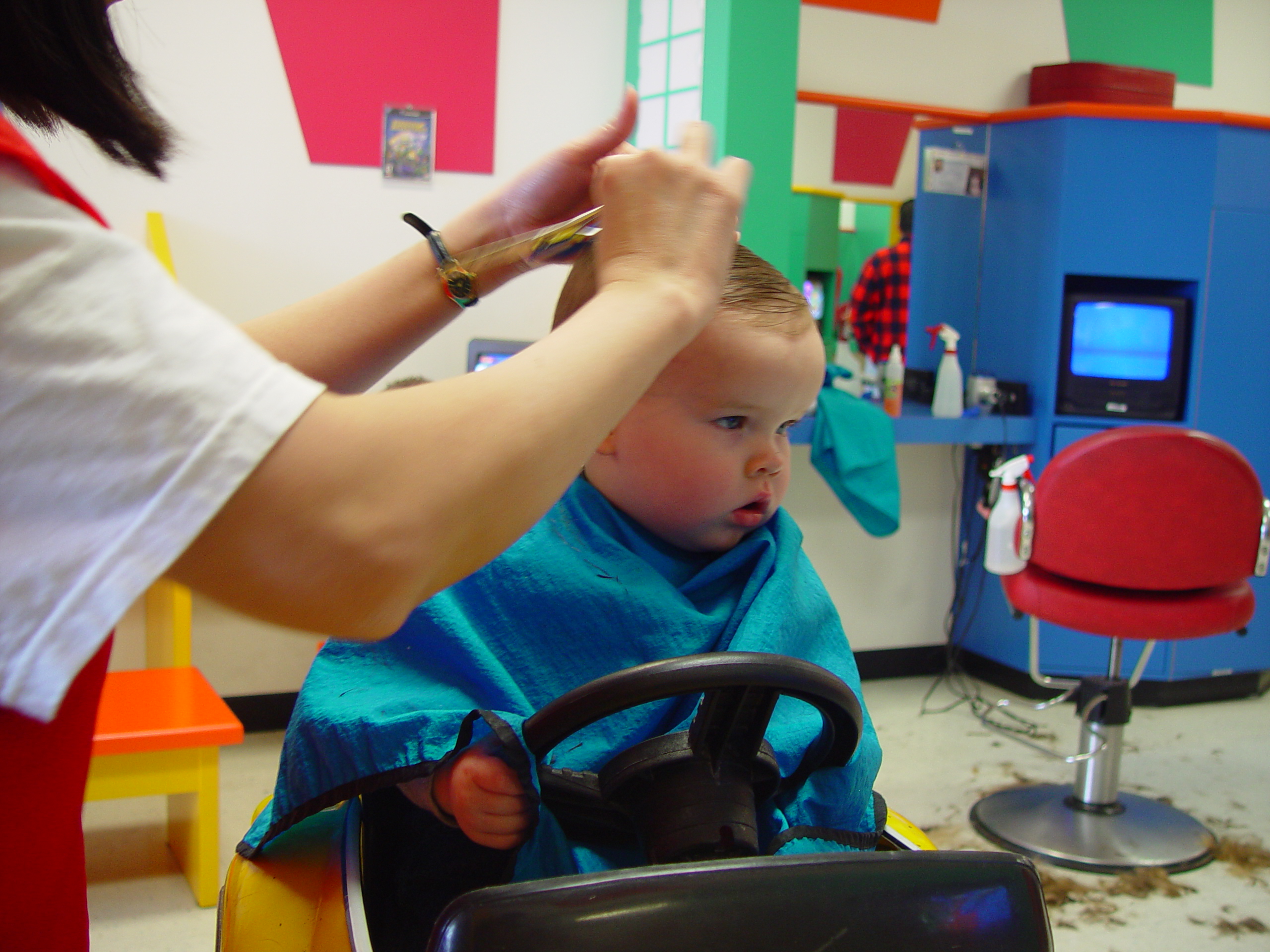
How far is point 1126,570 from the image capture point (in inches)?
106

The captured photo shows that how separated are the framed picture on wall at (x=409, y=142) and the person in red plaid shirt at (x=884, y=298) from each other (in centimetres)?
187

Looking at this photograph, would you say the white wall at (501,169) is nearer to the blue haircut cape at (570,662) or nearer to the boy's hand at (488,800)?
the blue haircut cape at (570,662)

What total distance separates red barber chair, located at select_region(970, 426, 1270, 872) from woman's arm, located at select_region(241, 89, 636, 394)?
1947 millimetres

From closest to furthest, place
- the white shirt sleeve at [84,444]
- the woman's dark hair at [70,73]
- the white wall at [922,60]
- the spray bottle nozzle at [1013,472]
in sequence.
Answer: the white shirt sleeve at [84,444] < the woman's dark hair at [70,73] < the spray bottle nozzle at [1013,472] < the white wall at [922,60]

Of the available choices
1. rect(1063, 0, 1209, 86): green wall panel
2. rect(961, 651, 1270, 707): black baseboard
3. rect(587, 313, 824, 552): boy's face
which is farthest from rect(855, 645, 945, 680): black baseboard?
A: rect(587, 313, 824, 552): boy's face

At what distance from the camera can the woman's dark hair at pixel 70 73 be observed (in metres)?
0.68

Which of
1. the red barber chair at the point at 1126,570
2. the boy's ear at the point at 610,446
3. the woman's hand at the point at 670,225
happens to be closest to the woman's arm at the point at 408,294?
the boy's ear at the point at 610,446

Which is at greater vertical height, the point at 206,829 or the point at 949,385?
the point at 949,385

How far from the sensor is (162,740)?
7.85 ft

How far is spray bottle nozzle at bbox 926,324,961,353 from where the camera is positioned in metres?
4.18

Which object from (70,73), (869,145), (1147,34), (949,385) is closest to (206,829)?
(70,73)

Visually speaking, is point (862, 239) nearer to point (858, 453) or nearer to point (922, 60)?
point (922, 60)

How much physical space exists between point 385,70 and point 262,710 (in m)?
2.39

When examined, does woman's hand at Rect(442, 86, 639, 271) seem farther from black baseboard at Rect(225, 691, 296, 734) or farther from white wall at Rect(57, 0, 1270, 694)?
black baseboard at Rect(225, 691, 296, 734)
